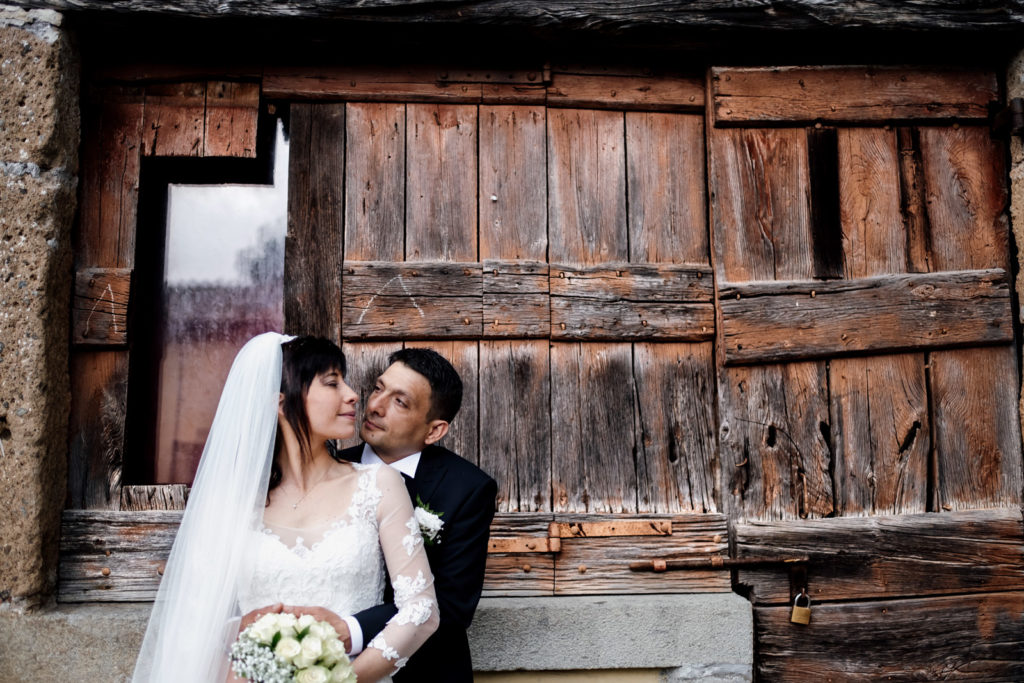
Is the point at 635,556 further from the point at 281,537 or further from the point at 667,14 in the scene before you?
the point at 667,14

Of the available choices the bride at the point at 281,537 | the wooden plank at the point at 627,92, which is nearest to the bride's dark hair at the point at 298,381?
the bride at the point at 281,537

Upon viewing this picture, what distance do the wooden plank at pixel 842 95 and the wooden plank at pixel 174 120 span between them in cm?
216

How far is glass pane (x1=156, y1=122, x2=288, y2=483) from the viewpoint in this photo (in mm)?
3320

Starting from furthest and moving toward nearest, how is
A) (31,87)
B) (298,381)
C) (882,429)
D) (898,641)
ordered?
1. (882,429)
2. (898,641)
3. (31,87)
4. (298,381)

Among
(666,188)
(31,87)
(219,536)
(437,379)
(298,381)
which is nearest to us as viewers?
(219,536)

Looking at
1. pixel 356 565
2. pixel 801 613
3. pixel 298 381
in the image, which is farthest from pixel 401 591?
pixel 801 613

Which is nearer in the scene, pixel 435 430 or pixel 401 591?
pixel 401 591

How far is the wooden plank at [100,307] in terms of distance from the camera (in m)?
3.06

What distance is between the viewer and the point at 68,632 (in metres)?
2.85

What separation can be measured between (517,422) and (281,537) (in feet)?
4.09

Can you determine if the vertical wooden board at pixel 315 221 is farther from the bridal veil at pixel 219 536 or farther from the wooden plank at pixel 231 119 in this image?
the bridal veil at pixel 219 536

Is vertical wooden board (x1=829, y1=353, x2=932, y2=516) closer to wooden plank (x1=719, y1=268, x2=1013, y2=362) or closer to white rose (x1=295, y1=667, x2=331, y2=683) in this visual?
wooden plank (x1=719, y1=268, x2=1013, y2=362)

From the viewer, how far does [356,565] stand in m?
2.23

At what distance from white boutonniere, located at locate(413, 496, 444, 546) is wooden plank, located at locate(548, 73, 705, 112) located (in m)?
1.86
